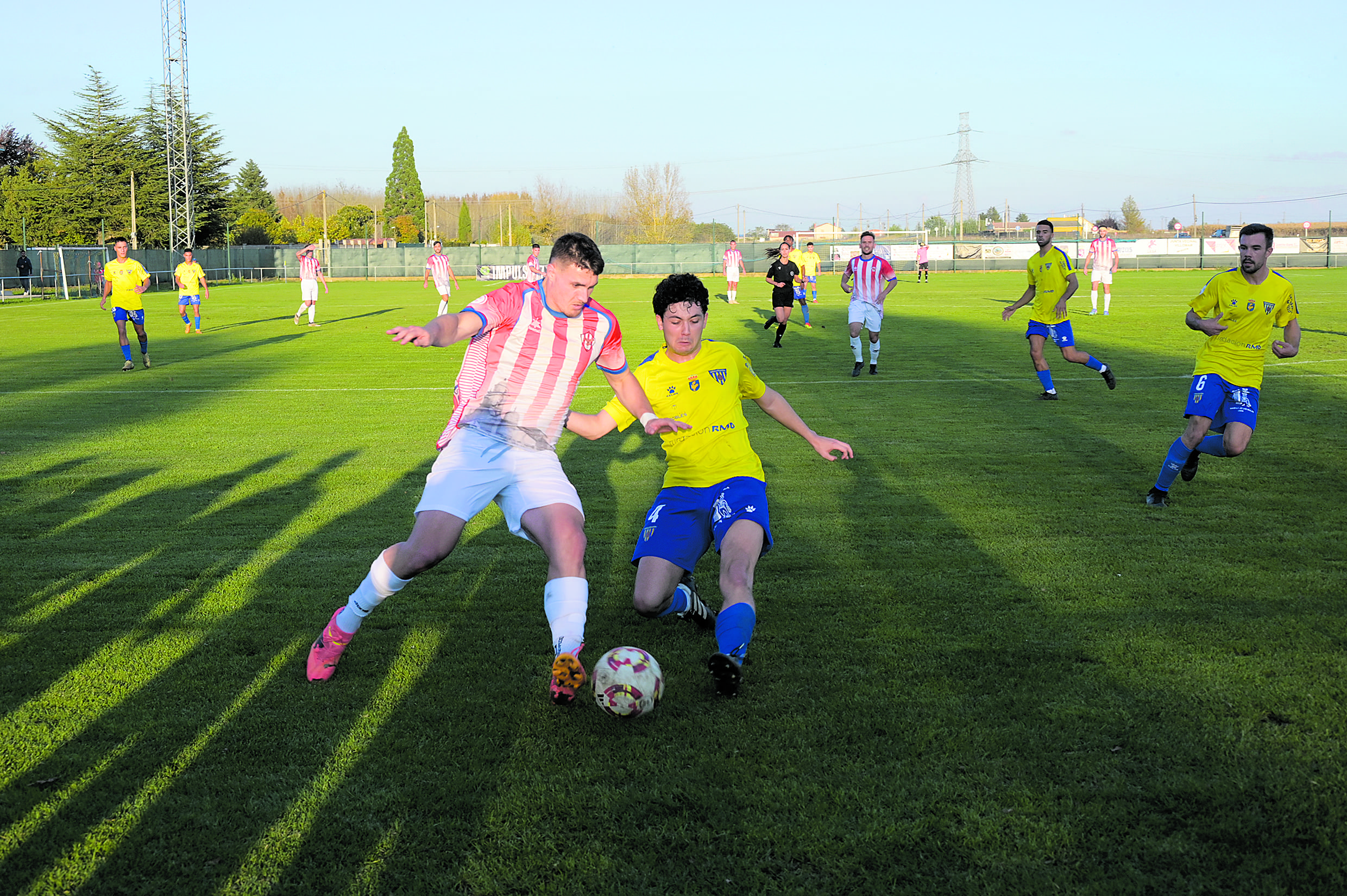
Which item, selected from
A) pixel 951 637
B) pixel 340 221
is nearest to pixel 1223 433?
pixel 951 637

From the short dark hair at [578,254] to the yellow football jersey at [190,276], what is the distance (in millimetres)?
20487

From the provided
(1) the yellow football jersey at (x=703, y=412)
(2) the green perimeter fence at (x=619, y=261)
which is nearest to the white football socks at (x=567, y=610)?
(1) the yellow football jersey at (x=703, y=412)

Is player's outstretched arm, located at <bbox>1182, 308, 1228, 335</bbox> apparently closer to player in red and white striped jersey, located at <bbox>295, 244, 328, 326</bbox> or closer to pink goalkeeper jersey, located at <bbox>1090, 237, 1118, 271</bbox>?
pink goalkeeper jersey, located at <bbox>1090, 237, 1118, 271</bbox>

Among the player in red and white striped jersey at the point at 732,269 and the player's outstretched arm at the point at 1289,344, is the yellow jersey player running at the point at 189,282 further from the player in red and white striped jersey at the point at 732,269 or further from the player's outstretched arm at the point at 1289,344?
the player's outstretched arm at the point at 1289,344

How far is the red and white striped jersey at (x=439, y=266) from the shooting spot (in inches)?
1110

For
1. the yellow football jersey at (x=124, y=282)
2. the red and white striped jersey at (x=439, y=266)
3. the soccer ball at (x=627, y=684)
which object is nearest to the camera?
the soccer ball at (x=627, y=684)

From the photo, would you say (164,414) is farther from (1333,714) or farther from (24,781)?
(1333,714)

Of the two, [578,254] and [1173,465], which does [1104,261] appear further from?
[578,254]

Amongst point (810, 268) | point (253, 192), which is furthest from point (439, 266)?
point (253, 192)

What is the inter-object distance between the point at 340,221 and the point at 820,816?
85.5m

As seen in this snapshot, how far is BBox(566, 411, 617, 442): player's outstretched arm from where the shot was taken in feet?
15.4

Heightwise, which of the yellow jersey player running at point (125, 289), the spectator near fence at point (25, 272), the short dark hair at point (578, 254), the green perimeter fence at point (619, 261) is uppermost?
the green perimeter fence at point (619, 261)

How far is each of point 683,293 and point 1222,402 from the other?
4584 mm

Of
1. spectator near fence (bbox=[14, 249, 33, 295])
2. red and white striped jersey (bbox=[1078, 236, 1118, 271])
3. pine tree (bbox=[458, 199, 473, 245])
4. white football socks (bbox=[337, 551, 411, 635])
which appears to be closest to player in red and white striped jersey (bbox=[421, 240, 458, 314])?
red and white striped jersey (bbox=[1078, 236, 1118, 271])
